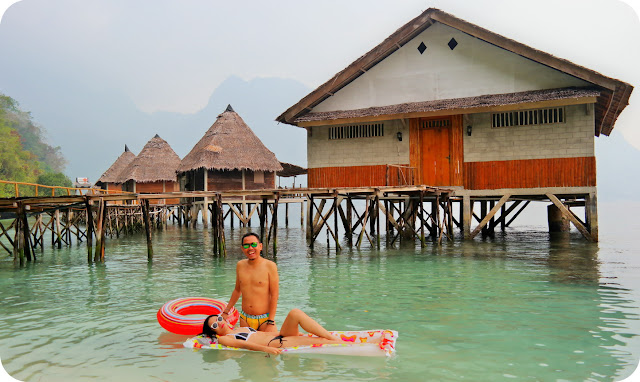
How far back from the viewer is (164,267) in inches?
575

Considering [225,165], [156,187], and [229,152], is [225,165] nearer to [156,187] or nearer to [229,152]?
[229,152]

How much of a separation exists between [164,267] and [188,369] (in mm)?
9217

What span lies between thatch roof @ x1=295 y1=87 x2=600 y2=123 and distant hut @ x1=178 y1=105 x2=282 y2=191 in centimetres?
1299

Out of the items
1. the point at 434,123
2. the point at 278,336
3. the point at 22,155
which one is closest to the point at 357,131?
the point at 434,123

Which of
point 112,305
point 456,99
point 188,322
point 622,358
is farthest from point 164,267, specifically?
point 622,358

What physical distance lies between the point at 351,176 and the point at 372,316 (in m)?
10.9

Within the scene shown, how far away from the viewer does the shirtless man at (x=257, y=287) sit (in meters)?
6.26

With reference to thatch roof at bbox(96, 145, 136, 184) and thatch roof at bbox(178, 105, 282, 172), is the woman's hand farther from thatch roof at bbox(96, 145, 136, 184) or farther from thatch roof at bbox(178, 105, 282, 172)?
thatch roof at bbox(96, 145, 136, 184)

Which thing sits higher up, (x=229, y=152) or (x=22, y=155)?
(x=22, y=155)

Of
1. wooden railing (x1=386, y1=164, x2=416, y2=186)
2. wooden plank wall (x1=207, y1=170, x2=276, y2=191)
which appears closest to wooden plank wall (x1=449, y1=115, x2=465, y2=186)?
wooden railing (x1=386, y1=164, x2=416, y2=186)

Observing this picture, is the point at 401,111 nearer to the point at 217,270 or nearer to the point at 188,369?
the point at 217,270

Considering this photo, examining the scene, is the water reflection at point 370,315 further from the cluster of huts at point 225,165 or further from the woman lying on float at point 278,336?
the cluster of huts at point 225,165

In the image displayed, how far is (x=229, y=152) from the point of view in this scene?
105 ft

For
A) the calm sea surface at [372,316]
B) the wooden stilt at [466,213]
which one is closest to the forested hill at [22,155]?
the calm sea surface at [372,316]
